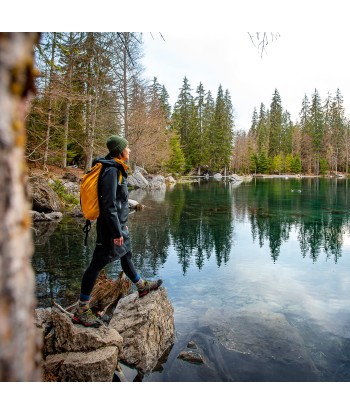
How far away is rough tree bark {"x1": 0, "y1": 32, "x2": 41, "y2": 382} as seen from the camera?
2.57ft

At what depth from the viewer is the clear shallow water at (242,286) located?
3559 millimetres

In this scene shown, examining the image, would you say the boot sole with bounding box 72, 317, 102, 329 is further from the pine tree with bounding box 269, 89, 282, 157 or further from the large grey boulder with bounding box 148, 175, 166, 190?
the pine tree with bounding box 269, 89, 282, 157

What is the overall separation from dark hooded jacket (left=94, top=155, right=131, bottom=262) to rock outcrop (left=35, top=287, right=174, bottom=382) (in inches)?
30.3

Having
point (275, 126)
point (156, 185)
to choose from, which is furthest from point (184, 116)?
point (156, 185)

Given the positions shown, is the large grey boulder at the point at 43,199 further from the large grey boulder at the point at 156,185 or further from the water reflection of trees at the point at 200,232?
the large grey boulder at the point at 156,185

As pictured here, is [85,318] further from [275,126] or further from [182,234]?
[275,126]

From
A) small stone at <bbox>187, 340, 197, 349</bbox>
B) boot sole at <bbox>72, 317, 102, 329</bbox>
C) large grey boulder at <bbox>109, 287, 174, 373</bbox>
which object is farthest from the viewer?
small stone at <bbox>187, 340, 197, 349</bbox>

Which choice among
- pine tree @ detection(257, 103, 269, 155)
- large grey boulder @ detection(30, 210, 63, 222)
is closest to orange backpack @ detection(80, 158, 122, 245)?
large grey boulder @ detection(30, 210, 63, 222)

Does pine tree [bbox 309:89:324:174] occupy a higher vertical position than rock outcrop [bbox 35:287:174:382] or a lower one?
higher

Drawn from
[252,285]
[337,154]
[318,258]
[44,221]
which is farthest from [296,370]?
[337,154]

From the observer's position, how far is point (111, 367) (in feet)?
9.72

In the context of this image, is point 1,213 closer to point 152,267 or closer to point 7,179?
point 7,179

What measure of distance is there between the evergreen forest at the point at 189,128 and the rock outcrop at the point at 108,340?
10.2 metres

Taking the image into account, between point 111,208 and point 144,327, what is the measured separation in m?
1.46
